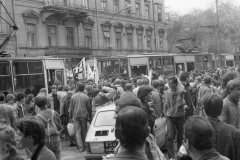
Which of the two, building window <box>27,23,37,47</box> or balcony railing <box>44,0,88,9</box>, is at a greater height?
balcony railing <box>44,0,88,9</box>

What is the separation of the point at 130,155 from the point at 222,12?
72927 millimetres

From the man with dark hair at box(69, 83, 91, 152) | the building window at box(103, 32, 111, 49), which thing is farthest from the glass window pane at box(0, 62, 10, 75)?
the building window at box(103, 32, 111, 49)

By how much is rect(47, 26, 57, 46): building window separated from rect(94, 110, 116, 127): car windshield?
24.8 m

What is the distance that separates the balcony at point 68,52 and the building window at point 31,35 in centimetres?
134

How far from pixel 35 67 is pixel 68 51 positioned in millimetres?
15288

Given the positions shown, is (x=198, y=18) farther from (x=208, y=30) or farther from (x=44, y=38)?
(x=44, y=38)

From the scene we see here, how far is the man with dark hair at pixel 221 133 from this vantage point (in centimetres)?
403

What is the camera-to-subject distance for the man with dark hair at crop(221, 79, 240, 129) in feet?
17.5

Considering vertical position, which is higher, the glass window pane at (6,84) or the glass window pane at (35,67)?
the glass window pane at (35,67)

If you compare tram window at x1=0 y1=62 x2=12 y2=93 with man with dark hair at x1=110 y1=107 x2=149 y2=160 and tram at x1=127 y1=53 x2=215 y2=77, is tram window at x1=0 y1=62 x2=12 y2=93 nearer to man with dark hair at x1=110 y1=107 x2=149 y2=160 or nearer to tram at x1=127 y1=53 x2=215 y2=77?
tram at x1=127 y1=53 x2=215 y2=77

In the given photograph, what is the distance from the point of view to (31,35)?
30469mm

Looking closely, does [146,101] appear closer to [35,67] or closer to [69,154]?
[69,154]

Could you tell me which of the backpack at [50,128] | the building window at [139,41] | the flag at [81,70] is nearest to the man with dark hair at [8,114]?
the backpack at [50,128]

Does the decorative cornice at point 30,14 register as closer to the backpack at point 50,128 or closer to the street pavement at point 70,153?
the street pavement at point 70,153
